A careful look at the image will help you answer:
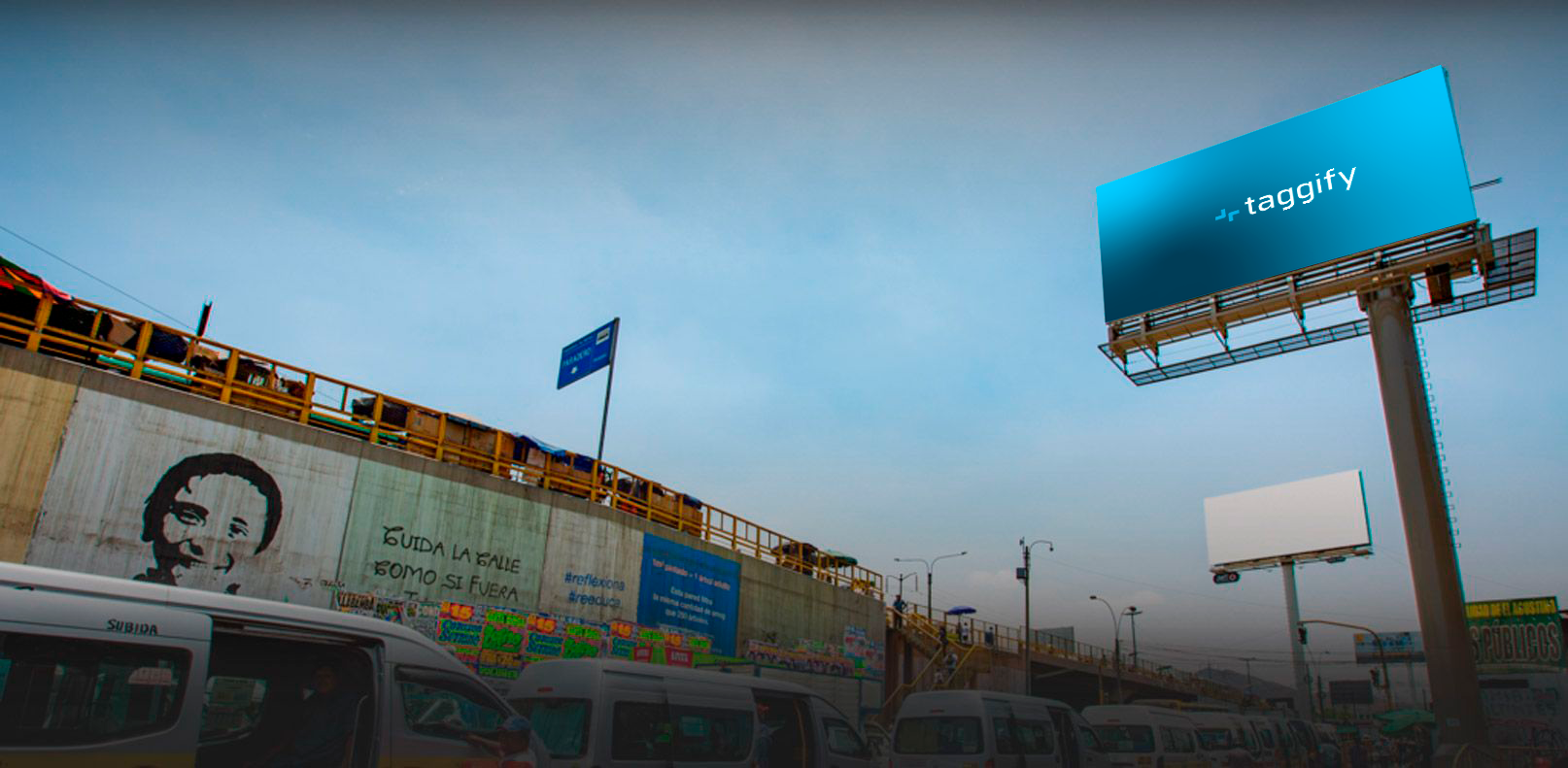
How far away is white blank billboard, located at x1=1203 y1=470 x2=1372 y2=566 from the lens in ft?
164

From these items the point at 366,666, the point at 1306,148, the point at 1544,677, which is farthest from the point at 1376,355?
the point at 1544,677

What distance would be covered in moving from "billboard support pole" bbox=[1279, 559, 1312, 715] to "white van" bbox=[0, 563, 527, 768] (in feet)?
145

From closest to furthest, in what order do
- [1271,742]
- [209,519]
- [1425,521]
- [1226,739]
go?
[209,519]
[1226,739]
[1425,521]
[1271,742]

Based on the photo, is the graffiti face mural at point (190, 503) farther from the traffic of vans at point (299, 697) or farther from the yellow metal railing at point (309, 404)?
the traffic of vans at point (299, 697)

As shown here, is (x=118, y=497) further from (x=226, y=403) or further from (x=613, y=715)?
(x=613, y=715)

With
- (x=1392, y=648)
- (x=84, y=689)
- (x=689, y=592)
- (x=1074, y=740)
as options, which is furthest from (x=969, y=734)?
(x=1392, y=648)

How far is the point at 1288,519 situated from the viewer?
52812mm

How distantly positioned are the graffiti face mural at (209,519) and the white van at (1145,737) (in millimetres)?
14748

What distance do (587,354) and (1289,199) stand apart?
18.9 m

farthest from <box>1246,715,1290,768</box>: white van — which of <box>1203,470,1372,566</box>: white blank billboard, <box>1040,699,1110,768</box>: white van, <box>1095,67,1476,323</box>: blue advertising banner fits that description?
<box>1203,470,1372,566</box>: white blank billboard

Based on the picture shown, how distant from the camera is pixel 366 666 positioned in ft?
21.0

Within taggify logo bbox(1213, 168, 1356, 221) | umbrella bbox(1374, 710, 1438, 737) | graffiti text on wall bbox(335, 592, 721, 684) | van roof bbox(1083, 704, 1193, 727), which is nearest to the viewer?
van roof bbox(1083, 704, 1193, 727)

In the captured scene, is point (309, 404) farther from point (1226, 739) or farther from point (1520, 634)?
point (1520, 634)

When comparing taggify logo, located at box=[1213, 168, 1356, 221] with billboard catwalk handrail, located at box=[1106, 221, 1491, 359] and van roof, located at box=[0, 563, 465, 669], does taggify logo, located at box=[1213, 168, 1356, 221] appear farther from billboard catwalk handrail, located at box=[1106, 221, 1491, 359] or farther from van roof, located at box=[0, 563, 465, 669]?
van roof, located at box=[0, 563, 465, 669]
